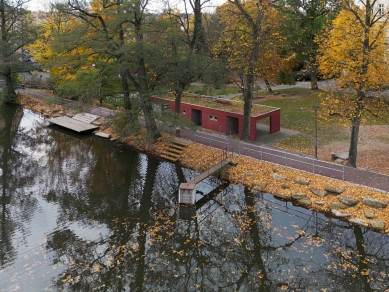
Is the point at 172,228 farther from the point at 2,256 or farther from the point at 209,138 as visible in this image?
the point at 209,138

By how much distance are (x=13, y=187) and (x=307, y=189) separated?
17.4 meters

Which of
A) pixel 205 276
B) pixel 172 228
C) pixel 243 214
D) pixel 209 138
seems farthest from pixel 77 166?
pixel 205 276

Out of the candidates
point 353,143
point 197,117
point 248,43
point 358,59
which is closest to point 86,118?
point 197,117

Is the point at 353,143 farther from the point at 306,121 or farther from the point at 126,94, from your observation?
the point at 126,94

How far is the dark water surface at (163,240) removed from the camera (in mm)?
14328

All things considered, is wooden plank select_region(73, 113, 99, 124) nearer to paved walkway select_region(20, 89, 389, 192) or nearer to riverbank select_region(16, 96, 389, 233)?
riverbank select_region(16, 96, 389, 233)

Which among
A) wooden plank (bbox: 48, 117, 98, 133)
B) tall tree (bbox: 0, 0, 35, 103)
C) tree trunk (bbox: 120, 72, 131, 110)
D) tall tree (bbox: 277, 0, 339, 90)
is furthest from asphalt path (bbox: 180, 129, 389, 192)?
tall tree (bbox: 0, 0, 35, 103)

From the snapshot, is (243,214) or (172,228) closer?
(172,228)

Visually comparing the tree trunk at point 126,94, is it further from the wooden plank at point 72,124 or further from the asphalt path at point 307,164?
the wooden plank at point 72,124

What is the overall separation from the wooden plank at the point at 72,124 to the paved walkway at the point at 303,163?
1049 cm

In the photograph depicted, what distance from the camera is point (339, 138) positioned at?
92.6ft

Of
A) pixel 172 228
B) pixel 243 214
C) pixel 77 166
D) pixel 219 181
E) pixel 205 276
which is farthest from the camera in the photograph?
pixel 77 166

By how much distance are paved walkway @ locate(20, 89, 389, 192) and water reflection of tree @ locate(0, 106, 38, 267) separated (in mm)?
11640

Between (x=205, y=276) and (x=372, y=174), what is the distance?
37.1 feet
